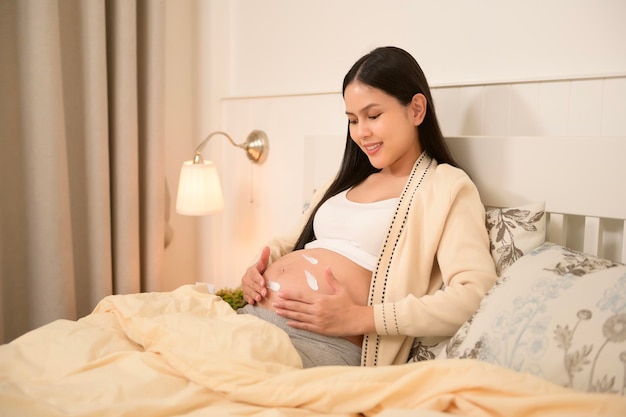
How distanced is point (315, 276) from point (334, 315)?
0.52 ft

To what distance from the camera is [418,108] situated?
1.46 meters

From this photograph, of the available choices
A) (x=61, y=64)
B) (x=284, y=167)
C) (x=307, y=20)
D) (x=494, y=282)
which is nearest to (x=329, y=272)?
(x=494, y=282)

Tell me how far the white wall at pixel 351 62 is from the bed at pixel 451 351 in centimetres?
21

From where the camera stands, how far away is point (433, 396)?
2.96 feet

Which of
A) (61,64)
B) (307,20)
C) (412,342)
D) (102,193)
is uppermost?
(307,20)

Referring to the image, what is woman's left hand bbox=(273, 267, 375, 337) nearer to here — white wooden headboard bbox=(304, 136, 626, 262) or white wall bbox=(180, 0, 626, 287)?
white wooden headboard bbox=(304, 136, 626, 262)

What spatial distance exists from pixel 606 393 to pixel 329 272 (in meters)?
0.65

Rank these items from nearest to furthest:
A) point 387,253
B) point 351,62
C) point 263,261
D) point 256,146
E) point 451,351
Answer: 1. point 451,351
2. point 387,253
3. point 263,261
4. point 351,62
5. point 256,146

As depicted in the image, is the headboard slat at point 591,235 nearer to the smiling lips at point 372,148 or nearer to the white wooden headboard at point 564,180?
the white wooden headboard at point 564,180

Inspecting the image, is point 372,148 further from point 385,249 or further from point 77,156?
point 77,156

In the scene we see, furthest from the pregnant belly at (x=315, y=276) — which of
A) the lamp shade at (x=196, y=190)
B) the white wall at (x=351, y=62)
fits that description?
the lamp shade at (x=196, y=190)

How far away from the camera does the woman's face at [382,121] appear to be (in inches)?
56.4

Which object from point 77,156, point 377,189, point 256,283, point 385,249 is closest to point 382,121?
point 377,189

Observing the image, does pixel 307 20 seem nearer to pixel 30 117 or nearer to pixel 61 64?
pixel 61 64
